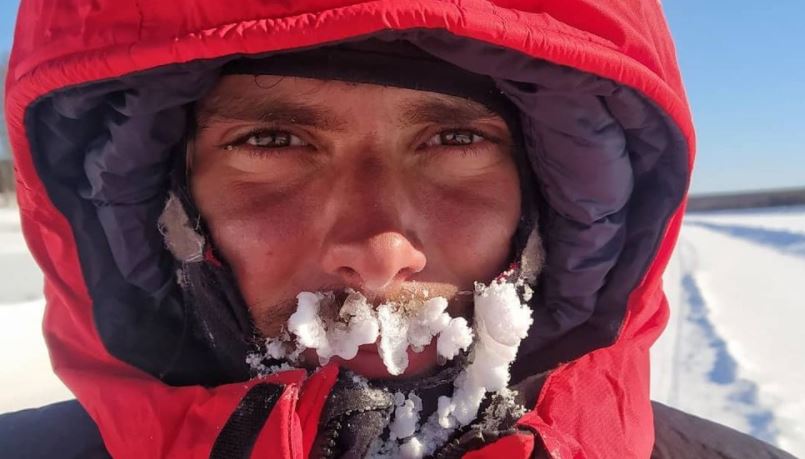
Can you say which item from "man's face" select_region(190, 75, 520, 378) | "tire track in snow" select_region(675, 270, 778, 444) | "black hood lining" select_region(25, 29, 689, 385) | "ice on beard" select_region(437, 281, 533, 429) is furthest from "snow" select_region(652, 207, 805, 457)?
"man's face" select_region(190, 75, 520, 378)

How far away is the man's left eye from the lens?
110 centimetres

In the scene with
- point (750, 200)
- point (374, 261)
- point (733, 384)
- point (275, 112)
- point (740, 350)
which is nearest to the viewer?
point (374, 261)

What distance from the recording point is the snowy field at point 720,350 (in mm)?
2668

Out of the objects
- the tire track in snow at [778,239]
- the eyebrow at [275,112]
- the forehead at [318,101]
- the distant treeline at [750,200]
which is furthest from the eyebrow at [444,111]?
the distant treeline at [750,200]

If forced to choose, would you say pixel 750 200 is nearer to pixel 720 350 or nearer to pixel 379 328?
pixel 720 350

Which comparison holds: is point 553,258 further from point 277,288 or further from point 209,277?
point 209,277

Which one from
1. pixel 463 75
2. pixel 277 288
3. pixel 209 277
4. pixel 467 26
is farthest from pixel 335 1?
pixel 209 277

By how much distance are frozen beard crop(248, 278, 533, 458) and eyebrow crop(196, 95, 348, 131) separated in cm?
27

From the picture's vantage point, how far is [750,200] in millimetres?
30656

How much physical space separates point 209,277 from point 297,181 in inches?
9.9

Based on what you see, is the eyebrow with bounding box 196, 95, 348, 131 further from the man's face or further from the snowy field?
the snowy field

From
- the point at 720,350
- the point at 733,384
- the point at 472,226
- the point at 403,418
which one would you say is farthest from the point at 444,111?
the point at 720,350

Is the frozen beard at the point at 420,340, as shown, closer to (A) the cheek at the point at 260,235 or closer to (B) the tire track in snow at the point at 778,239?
(A) the cheek at the point at 260,235

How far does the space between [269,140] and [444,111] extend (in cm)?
30
